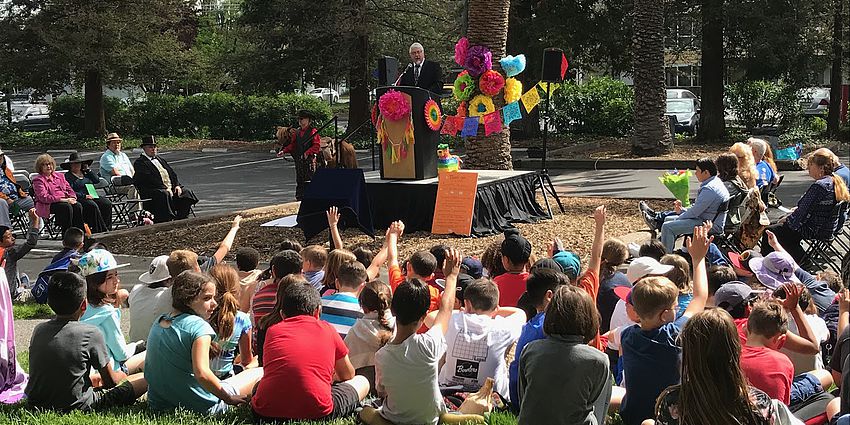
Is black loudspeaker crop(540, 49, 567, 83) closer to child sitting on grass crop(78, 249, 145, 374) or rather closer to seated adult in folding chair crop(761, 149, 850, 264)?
seated adult in folding chair crop(761, 149, 850, 264)

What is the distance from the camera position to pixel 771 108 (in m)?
26.0

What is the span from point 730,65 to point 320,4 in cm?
1221

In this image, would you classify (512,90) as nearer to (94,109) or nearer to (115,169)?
(115,169)

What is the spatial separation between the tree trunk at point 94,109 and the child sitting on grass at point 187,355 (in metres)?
31.4

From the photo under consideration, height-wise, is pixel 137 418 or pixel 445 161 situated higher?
pixel 445 161

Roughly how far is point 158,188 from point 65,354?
969 cm

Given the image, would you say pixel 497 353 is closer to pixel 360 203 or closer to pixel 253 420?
pixel 253 420

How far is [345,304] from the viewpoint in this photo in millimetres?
6102

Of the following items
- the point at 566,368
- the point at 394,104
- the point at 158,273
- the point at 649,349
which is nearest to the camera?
the point at 566,368

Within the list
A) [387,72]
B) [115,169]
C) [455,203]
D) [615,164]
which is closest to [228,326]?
[455,203]

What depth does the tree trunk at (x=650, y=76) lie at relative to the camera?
21.7 metres

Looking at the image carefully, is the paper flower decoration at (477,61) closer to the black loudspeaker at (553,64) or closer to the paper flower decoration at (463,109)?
the paper flower decoration at (463,109)

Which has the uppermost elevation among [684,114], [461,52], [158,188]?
[461,52]

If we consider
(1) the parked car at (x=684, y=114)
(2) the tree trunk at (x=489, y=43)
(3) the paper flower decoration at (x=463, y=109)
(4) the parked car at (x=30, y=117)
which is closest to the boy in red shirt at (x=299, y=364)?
(3) the paper flower decoration at (x=463, y=109)
